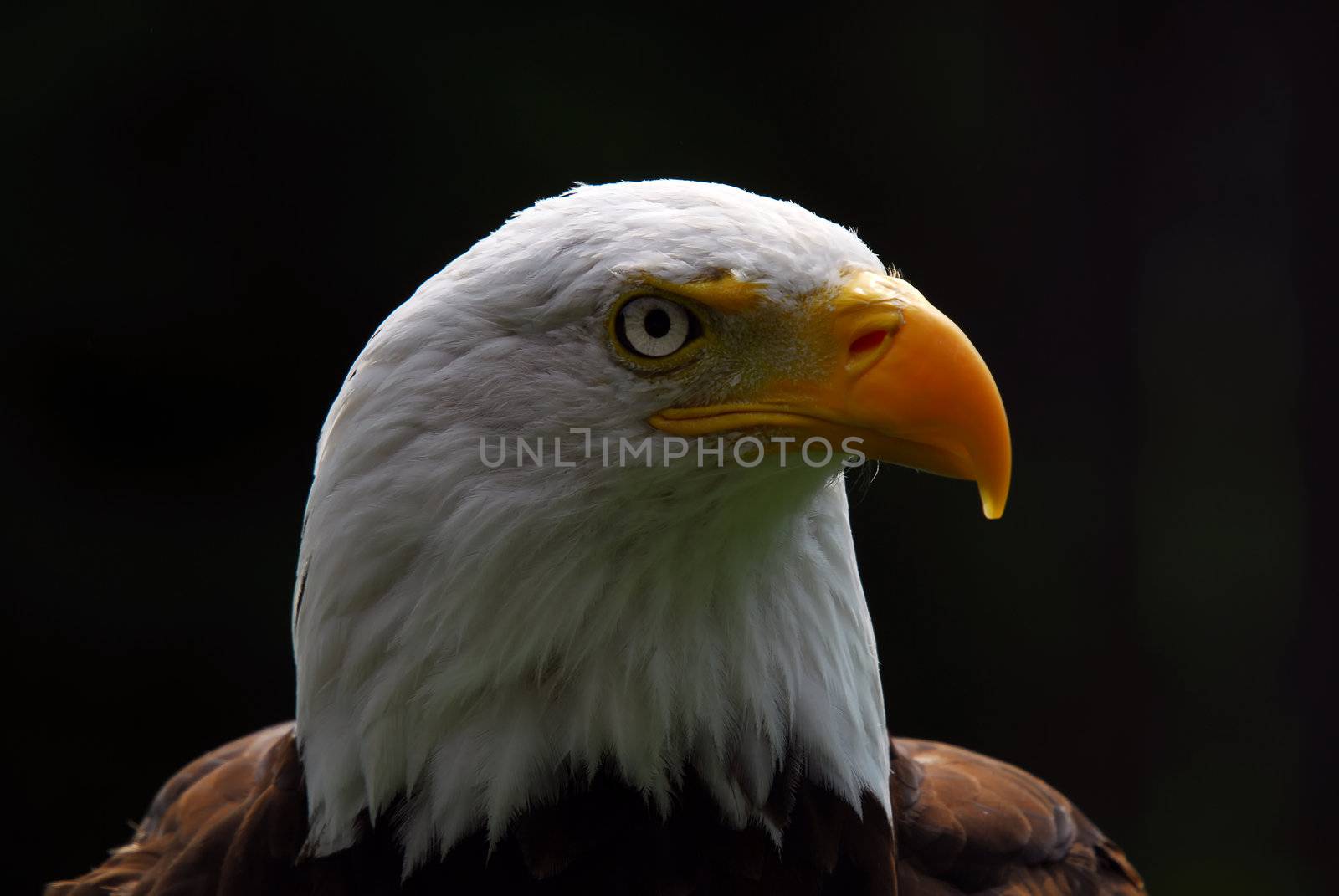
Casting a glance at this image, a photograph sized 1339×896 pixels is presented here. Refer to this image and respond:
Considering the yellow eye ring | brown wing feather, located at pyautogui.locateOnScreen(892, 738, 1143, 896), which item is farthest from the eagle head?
brown wing feather, located at pyautogui.locateOnScreen(892, 738, 1143, 896)

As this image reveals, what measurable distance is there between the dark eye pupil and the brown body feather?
2.08ft

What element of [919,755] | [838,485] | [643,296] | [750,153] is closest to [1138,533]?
[750,153]

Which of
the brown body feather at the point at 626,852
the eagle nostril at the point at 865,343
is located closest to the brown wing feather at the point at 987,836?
the brown body feather at the point at 626,852

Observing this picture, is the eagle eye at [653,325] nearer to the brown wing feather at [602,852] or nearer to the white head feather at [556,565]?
the white head feather at [556,565]

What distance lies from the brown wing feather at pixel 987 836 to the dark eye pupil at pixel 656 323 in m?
0.97

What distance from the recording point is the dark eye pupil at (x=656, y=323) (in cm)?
172

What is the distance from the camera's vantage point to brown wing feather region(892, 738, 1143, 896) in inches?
88.7

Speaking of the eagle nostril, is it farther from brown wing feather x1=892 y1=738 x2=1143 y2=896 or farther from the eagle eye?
brown wing feather x1=892 y1=738 x2=1143 y2=896

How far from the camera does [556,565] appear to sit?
1758 mm

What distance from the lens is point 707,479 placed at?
1722 mm

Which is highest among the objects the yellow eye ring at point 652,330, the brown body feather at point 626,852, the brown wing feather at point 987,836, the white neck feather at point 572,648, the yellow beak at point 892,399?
the yellow eye ring at point 652,330

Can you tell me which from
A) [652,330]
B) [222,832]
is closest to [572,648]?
[652,330]

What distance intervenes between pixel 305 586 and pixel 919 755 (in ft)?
4.12

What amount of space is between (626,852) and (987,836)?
30.5 inches
